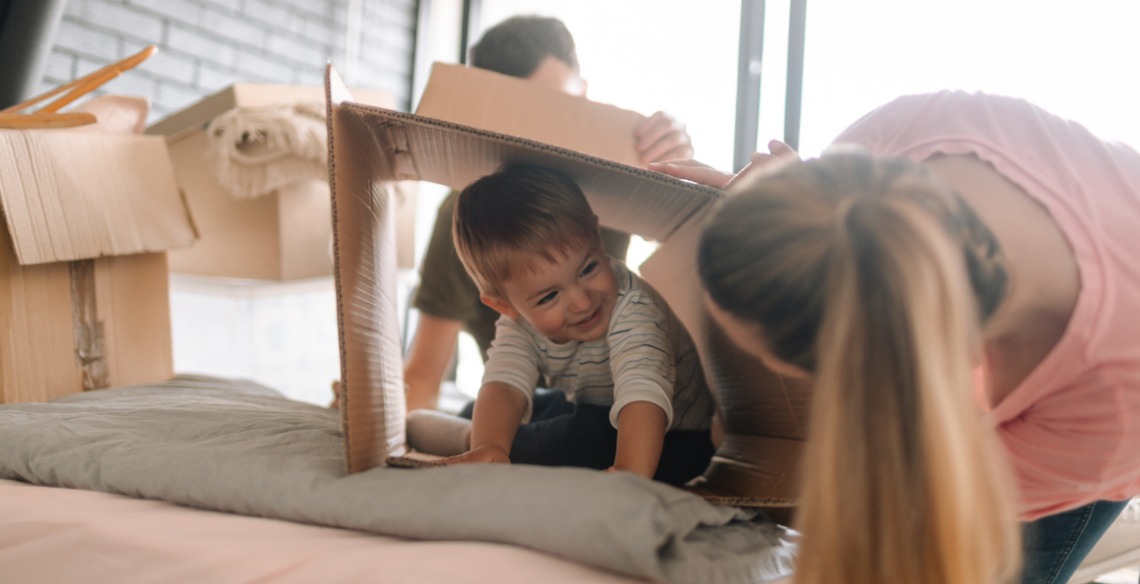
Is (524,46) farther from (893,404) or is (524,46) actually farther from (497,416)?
(893,404)

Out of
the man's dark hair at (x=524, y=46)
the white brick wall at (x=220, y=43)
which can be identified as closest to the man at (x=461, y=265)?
the man's dark hair at (x=524, y=46)

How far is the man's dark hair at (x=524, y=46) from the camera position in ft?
5.37

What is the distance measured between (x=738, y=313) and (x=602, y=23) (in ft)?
6.93

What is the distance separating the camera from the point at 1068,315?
0.67 m

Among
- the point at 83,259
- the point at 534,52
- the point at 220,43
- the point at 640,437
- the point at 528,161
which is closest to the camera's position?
the point at 640,437

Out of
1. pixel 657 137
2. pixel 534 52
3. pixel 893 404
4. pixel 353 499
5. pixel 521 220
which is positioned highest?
pixel 534 52

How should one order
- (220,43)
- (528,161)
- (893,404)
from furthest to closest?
(220,43) < (528,161) < (893,404)

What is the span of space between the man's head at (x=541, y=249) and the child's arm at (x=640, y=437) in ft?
0.47

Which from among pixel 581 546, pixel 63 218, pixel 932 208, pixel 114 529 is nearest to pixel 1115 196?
pixel 932 208

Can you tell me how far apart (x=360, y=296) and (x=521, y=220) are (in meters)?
0.19

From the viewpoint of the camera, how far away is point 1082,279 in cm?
65

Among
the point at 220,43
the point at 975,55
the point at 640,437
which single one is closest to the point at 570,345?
the point at 640,437

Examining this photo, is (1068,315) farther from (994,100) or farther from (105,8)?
(105,8)

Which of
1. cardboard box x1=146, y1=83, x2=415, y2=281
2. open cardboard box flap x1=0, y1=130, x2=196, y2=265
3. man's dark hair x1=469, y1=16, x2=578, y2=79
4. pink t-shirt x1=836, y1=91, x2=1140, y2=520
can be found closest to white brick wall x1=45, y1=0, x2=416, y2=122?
cardboard box x1=146, y1=83, x2=415, y2=281
